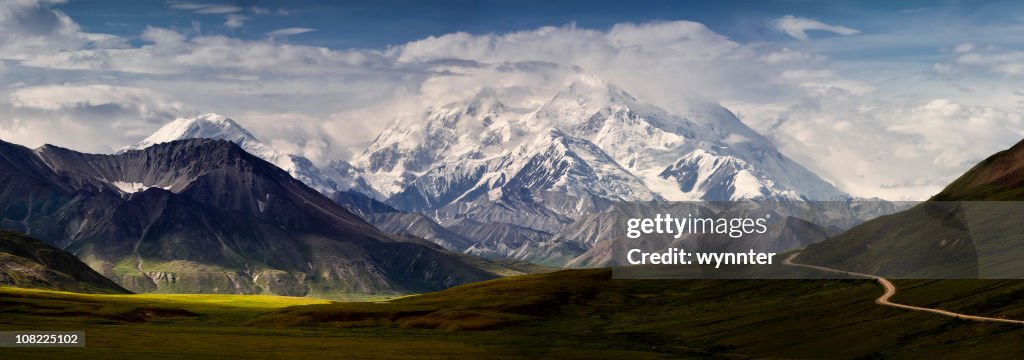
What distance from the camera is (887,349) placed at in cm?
17225

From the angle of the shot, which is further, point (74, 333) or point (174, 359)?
point (74, 333)

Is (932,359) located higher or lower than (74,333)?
lower

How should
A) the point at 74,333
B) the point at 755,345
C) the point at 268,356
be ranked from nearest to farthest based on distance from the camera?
the point at 268,356, the point at 74,333, the point at 755,345

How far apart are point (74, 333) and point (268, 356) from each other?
39.8 metres

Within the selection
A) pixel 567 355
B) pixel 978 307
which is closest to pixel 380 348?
pixel 567 355

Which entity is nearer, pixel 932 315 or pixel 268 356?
pixel 268 356

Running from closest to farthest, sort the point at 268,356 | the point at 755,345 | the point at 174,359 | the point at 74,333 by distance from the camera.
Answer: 1. the point at 174,359
2. the point at 268,356
3. the point at 74,333
4. the point at 755,345

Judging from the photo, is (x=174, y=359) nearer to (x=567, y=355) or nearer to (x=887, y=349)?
(x=567, y=355)

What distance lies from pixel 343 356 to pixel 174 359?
2938cm

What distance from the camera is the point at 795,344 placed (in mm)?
193750

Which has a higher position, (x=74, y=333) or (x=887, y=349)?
(x=74, y=333)

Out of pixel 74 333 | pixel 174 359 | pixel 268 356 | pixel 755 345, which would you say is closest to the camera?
pixel 174 359

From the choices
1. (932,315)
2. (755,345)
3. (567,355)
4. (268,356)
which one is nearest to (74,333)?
(268,356)

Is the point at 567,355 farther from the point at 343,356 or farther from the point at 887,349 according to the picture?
the point at 887,349
